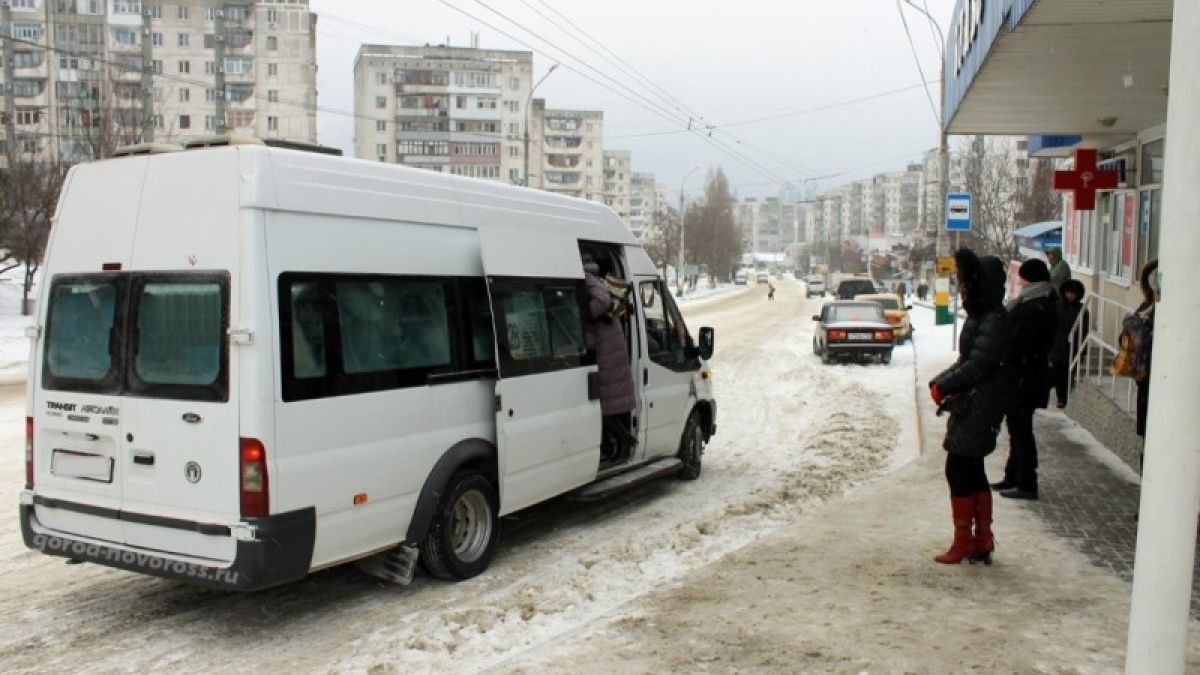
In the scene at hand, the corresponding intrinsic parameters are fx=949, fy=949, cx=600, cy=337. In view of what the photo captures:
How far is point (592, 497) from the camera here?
769 cm

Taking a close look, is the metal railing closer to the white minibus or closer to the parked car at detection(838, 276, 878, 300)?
the white minibus

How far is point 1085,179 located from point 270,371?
48.3ft

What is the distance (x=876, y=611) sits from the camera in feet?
17.0

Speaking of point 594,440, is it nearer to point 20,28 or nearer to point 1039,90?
point 1039,90

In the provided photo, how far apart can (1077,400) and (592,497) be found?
7323 millimetres

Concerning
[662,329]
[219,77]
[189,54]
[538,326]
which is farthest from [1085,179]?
[189,54]

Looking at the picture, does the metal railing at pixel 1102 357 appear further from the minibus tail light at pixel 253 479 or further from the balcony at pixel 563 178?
the balcony at pixel 563 178

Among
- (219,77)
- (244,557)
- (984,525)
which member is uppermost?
(219,77)

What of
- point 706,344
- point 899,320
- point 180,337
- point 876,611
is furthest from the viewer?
point 899,320

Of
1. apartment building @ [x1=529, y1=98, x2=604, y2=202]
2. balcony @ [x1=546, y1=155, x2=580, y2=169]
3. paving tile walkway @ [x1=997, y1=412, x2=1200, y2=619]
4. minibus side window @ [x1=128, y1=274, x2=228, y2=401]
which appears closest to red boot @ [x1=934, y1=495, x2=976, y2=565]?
paving tile walkway @ [x1=997, y1=412, x2=1200, y2=619]

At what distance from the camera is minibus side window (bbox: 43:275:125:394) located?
526cm

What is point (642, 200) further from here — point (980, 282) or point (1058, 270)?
point (980, 282)

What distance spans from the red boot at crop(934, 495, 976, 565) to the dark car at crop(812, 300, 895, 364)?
15899 mm

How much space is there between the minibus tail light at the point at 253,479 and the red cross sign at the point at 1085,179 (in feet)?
48.3
